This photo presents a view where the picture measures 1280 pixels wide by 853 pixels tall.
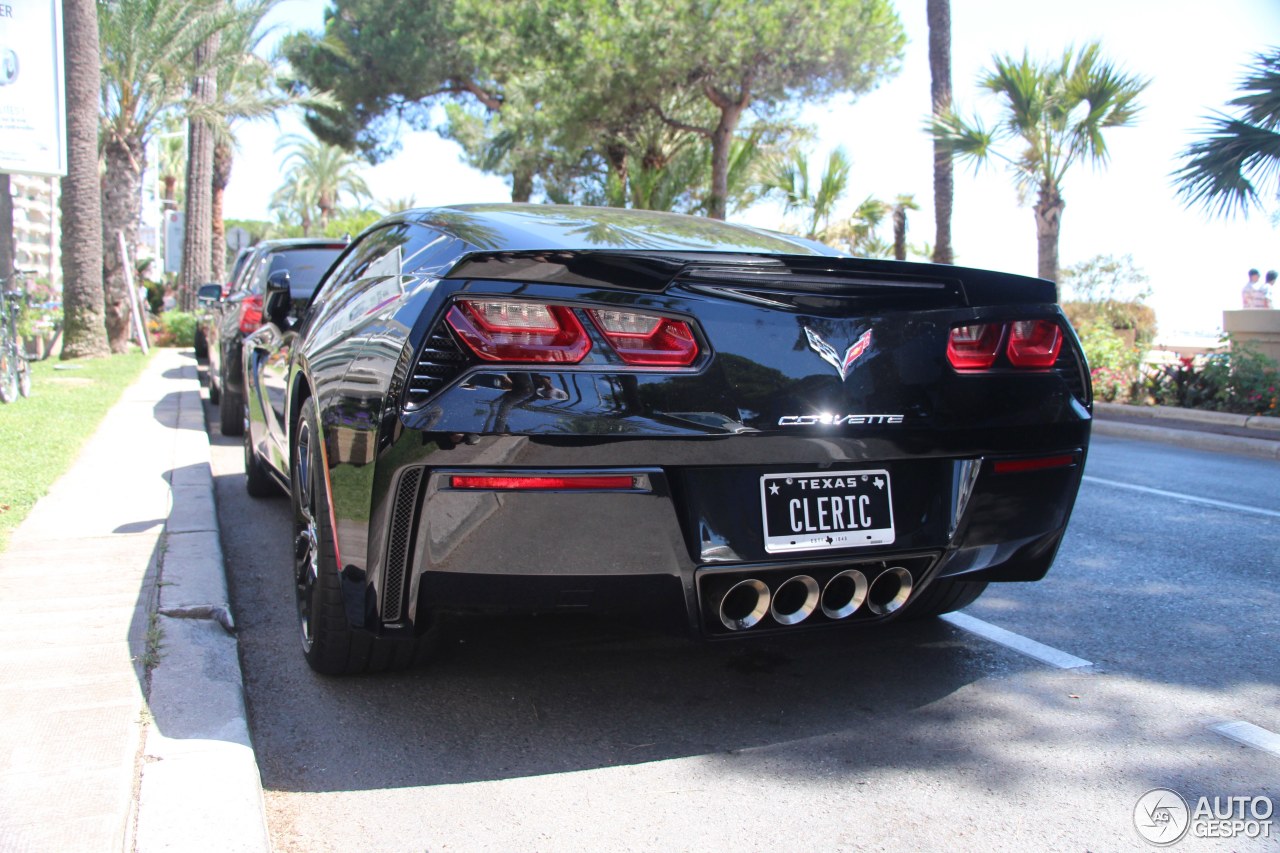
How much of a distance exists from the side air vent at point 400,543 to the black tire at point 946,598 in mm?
1361

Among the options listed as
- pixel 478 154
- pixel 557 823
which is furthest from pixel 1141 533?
pixel 478 154

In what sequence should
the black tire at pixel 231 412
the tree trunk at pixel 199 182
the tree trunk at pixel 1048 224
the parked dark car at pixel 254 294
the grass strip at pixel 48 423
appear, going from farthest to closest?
the tree trunk at pixel 199 182 < the tree trunk at pixel 1048 224 < the black tire at pixel 231 412 < the parked dark car at pixel 254 294 < the grass strip at pixel 48 423

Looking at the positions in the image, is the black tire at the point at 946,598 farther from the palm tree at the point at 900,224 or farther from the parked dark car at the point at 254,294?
the palm tree at the point at 900,224

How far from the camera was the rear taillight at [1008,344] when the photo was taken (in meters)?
3.00

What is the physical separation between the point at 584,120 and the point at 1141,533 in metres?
17.8

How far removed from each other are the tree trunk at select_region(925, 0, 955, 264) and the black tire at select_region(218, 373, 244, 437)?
39.8ft

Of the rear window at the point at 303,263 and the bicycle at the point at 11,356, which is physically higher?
the rear window at the point at 303,263

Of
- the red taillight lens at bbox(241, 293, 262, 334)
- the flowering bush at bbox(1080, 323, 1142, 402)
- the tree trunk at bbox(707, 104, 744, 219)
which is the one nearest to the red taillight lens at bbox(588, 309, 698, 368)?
the red taillight lens at bbox(241, 293, 262, 334)

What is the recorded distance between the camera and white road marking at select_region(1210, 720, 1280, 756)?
291 cm

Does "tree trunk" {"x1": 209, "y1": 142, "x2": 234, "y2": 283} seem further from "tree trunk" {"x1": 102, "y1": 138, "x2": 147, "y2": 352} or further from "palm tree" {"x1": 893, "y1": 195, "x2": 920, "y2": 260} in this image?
"palm tree" {"x1": 893, "y1": 195, "x2": 920, "y2": 260}

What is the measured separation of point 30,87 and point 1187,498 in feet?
34.7

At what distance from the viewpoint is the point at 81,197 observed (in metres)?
13.6

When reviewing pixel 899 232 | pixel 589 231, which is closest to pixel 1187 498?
pixel 589 231

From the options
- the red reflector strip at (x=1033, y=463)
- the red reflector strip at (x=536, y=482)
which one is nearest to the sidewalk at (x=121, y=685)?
the red reflector strip at (x=536, y=482)
